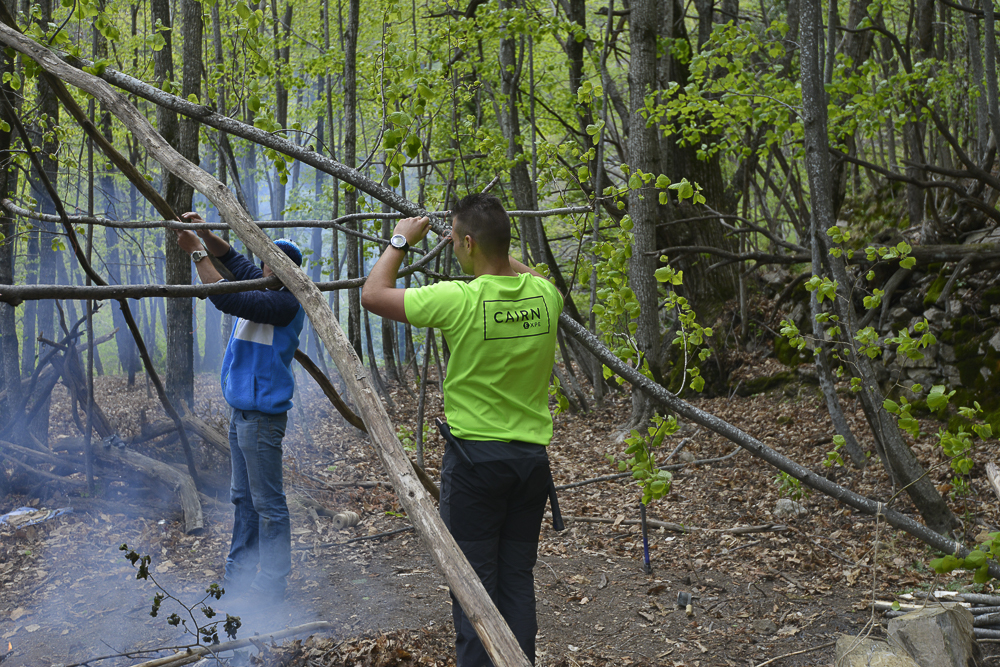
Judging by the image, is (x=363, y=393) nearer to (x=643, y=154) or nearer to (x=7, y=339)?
(x=643, y=154)

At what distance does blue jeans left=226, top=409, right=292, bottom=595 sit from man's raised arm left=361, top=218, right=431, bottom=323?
6.25 ft

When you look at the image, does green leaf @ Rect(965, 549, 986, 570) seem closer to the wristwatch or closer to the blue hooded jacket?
the wristwatch

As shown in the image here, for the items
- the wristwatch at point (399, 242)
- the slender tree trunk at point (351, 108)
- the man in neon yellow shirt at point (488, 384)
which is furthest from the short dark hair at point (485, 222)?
the slender tree trunk at point (351, 108)

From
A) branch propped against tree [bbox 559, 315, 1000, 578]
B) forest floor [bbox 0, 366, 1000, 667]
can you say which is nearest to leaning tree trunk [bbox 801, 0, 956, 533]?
forest floor [bbox 0, 366, 1000, 667]

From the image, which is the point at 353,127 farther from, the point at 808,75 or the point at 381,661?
the point at 381,661

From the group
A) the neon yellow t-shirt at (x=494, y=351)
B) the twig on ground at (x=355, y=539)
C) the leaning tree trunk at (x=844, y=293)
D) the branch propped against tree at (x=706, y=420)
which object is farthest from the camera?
the twig on ground at (x=355, y=539)

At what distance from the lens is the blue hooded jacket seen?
12.8 ft

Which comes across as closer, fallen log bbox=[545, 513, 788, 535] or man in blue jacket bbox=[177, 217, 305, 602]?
man in blue jacket bbox=[177, 217, 305, 602]

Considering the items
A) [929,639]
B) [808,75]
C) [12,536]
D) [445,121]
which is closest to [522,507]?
[929,639]

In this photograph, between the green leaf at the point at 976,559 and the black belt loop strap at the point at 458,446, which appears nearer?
the green leaf at the point at 976,559

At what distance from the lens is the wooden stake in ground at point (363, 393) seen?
1.44 meters

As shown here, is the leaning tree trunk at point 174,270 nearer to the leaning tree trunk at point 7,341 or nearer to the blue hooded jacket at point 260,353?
the leaning tree trunk at point 7,341

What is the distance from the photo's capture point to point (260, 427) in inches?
157

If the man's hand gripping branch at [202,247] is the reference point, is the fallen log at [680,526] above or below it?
below
